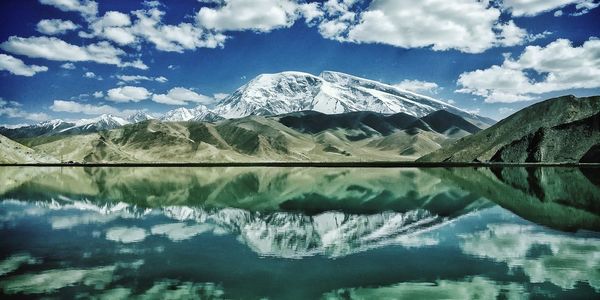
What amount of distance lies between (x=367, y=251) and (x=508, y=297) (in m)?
9.90

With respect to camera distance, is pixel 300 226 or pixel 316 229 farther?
pixel 300 226

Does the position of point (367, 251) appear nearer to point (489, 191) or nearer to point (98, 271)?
point (98, 271)

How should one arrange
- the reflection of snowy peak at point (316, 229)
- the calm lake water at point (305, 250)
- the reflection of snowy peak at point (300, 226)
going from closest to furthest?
1. the calm lake water at point (305, 250)
2. the reflection of snowy peak at point (316, 229)
3. the reflection of snowy peak at point (300, 226)

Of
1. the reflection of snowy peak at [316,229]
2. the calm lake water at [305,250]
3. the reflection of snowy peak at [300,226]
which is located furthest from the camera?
the reflection of snowy peak at [300,226]

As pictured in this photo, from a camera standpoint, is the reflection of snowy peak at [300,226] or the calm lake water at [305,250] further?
the reflection of snowy peak at [300,226]

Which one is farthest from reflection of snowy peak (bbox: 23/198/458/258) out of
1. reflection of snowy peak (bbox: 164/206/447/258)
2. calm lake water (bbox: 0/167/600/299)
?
calm lake water (bbox: 0/167/600/299)

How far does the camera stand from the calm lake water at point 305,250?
20.9 meters

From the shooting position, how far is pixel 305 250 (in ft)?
94.2

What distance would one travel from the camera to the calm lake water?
A: 20.9 metres

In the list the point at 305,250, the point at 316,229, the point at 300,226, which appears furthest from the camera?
the point at 300,226

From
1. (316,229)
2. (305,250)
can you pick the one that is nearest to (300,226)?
(316,229)

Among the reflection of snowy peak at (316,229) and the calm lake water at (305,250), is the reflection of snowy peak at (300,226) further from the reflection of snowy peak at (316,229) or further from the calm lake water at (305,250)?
the calm lake water at (305,250)

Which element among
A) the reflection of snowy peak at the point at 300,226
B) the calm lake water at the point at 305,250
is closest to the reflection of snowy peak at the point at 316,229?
the reflection of snowy peak at the point at 300,226

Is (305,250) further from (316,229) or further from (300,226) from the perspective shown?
(300,226)
